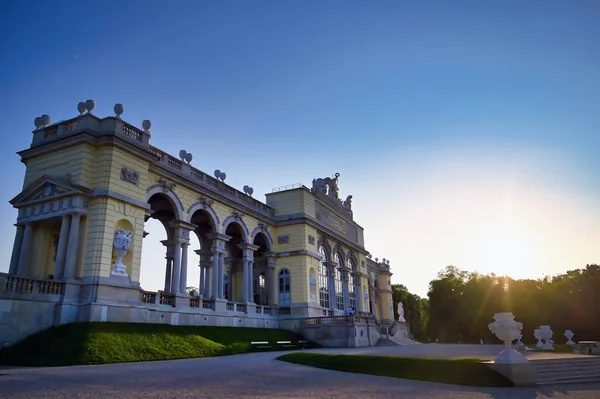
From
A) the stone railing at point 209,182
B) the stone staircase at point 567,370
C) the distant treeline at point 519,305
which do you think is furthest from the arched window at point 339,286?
the stone staircase at point 567,370

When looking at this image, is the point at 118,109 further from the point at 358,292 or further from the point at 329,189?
the point at 358,292

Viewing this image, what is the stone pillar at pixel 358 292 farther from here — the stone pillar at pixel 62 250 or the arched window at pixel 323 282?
the stone pillar at pixel 62 250

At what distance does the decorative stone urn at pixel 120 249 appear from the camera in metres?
23.0

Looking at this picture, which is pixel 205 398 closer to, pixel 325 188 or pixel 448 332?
pixel 325 188

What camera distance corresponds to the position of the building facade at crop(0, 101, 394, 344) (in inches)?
832

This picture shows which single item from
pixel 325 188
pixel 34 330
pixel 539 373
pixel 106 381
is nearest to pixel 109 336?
pixel 34 330

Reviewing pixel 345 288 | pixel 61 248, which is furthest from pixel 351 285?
pixel 61 248

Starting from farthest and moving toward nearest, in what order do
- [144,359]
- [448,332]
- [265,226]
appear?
[448,332]
[265,226]
[144,359]

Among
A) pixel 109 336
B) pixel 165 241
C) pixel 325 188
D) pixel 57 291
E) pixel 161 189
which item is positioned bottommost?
pixel 109 336

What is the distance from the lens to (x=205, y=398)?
9.08 m

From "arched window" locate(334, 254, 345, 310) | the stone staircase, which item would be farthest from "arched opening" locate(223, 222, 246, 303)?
the stone staircase

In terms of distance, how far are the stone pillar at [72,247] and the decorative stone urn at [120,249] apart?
1.88 meters

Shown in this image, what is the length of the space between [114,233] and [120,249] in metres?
0.94

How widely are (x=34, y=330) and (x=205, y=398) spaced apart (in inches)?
567
